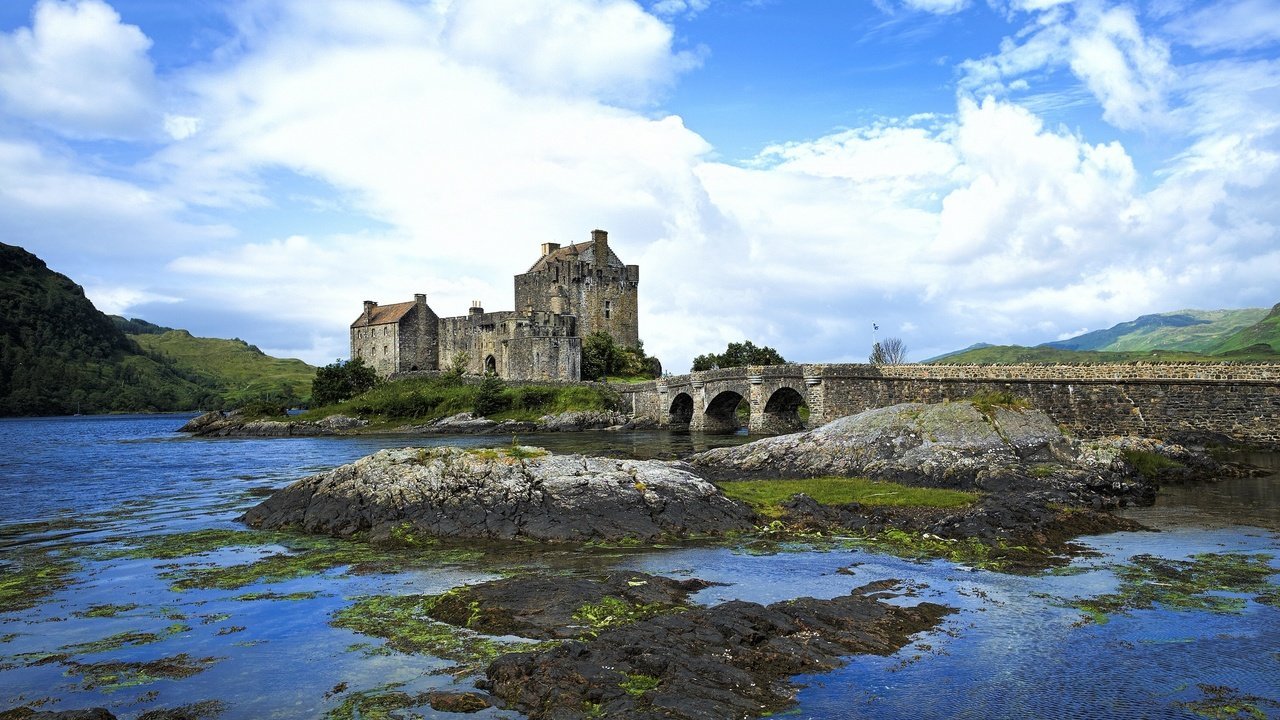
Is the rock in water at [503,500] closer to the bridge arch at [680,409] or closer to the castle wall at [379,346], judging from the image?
the bridge arch at [680,409]

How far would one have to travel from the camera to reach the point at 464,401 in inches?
2916

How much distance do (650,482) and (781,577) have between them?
586 centimetres

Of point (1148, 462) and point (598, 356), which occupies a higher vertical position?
point (598, 356)

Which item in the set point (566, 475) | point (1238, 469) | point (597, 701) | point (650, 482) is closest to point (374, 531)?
point (566, 475)

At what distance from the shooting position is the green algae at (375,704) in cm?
801

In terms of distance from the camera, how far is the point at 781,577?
44.3 ft

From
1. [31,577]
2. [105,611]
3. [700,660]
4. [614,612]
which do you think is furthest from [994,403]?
[31,577]

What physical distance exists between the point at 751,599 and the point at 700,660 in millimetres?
3481

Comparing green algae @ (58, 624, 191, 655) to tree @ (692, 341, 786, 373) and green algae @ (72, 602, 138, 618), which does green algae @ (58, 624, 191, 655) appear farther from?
tree @ (692, 341, 786, 373)

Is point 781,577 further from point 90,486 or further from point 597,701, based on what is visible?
point 90,486

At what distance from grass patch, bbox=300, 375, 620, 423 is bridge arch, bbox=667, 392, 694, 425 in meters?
7.40

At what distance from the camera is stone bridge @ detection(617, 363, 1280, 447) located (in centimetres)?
3444

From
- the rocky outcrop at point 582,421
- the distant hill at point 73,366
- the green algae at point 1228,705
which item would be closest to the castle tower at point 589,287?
the rocky outcrop at point 582,421

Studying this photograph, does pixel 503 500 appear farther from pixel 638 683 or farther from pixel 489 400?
pixel 489 400
